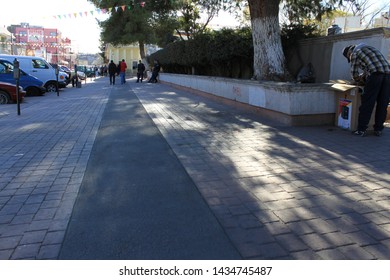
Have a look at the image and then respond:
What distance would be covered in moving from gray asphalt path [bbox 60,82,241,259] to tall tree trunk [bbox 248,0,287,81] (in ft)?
16.9

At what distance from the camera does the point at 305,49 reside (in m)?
11.3

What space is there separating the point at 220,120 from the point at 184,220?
5.77 meters

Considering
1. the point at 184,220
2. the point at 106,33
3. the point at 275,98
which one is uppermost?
the point at 106,33

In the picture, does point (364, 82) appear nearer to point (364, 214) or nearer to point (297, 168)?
point (297, 168)

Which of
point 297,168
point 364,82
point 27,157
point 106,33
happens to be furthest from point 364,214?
point 106,33

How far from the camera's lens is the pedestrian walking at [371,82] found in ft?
22.0

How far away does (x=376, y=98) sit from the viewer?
6859mm

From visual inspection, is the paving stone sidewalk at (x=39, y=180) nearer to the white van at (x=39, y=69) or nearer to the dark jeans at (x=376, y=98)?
the dark jeans at (x=376, y=98)

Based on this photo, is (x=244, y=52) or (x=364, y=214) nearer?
(x=364, y=214)

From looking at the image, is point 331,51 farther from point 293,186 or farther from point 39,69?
point 39,69

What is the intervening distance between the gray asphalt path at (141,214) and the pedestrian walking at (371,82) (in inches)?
148

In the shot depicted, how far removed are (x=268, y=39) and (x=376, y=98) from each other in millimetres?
4054

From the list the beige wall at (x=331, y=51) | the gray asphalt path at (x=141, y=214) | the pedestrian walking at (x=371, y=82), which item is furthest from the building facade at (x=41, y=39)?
the pedestrian walking at (x=371, y=82)

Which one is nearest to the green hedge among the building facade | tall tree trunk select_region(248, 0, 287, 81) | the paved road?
tall tree trunk select_region(248, 0, 287, 81)
